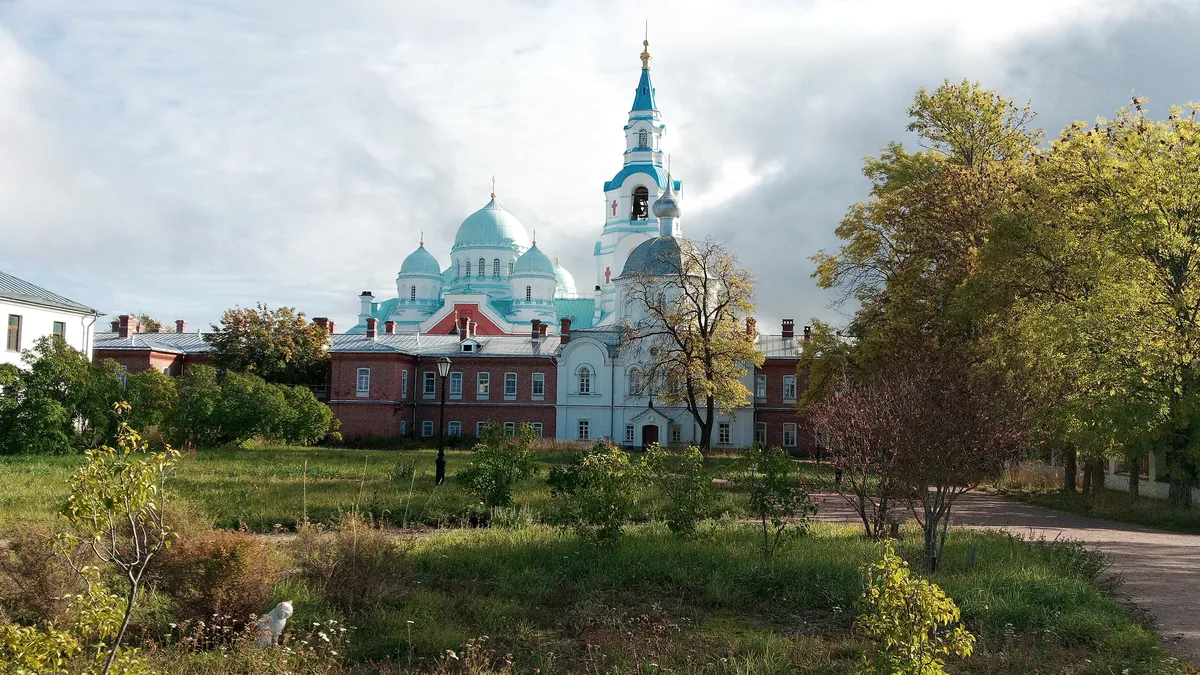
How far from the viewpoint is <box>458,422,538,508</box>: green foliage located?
15539 millimetres

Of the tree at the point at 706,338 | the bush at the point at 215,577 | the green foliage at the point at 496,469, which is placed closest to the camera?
the bush at the point at 215,577

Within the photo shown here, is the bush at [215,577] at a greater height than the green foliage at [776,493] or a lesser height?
lesser

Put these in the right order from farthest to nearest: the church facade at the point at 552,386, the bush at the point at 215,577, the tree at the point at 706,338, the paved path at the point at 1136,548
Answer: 1. the church facade at the point at 552,386
2. the tree at the point at 706,338
3. the paved path at the point at 1136,548
4. the bush at the point at 215,577

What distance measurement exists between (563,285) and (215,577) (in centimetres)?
6389

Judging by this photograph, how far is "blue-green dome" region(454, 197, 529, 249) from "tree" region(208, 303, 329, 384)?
22725mm

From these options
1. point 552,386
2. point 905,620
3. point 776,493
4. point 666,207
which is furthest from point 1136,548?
point 666,207

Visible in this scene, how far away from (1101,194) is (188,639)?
19.6m

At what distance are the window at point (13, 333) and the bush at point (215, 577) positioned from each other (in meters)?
32.7

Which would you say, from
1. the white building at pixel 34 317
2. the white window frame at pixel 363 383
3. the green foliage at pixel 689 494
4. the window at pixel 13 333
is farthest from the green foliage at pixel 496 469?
the white window frame at pixel 363 383

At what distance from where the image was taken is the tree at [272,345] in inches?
1688

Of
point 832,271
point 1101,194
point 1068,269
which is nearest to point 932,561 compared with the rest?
point 1068,269

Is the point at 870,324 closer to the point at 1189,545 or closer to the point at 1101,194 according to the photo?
the point at 1101,194

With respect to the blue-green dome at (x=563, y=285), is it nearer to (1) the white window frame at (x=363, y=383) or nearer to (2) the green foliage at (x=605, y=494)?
(1) the white window frame at (x=363, y=383)

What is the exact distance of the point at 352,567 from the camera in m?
9.04
